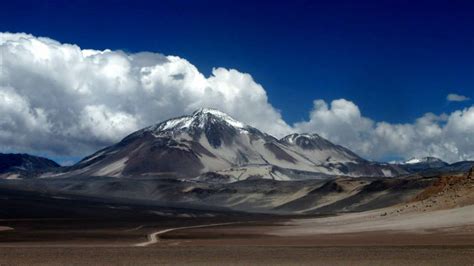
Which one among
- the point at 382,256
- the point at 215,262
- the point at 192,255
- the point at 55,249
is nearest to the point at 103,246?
the point at 55,249

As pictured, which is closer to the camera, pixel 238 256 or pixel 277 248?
pixel 238 256

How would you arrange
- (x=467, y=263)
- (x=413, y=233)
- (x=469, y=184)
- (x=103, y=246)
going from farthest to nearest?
(x=469, y=184)
(x=413, y=233)
(x=103, y=246)
(x=467, y=263)

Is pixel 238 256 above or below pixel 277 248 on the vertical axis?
below

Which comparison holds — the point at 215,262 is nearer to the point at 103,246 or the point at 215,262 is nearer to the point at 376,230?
the point at 103,246

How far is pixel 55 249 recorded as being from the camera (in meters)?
55.5

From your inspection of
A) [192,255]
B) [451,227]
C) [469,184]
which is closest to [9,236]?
[192,255]

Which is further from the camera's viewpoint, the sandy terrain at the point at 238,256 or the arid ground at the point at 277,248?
the arid ground at the point at 277,248

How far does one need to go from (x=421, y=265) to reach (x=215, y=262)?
13154 mm

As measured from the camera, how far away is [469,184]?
323 ft

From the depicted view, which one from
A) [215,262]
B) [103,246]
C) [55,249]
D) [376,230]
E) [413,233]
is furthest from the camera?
[376,230]

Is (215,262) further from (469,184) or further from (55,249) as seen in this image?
(469,184)

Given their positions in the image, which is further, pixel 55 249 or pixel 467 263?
pixel 55 249

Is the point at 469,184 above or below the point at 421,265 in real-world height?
above

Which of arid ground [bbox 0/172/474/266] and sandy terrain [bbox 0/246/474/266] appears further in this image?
arid ground [bbox 0/172/474/266]
